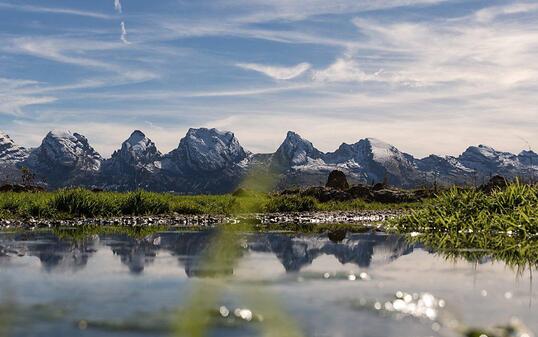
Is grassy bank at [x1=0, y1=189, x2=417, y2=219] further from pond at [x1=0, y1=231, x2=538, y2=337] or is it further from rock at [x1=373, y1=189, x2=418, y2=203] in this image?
rock at [x1=373, y1=189, x2=418, y2=203]

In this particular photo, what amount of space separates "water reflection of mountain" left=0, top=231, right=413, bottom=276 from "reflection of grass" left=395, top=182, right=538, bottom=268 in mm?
1448

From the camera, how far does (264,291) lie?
197 centimetres

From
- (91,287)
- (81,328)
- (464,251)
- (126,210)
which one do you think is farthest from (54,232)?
(81,328)

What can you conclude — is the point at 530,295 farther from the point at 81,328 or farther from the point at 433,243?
the point at 433,243

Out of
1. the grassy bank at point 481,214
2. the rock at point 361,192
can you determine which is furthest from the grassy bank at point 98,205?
the rock at point 361,192

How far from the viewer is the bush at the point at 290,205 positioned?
33938 mm

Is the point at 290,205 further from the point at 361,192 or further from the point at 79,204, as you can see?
the point at 361,192

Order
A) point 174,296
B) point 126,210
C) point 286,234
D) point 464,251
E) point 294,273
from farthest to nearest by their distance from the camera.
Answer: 1. point 126,210
2. point 286,234
3. point 464,251
4. point 294,273
5. point 174,296

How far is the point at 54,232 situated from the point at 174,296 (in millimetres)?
11689

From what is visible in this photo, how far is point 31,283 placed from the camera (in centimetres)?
866

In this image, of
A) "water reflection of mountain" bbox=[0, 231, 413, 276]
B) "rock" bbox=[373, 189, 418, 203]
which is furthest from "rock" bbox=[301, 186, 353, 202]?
"water reflection of mountain" bbox=[0, 231, 413, 276]

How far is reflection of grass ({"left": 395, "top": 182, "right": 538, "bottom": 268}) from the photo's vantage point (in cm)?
1302

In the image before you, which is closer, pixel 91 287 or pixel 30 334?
pixel 30 334

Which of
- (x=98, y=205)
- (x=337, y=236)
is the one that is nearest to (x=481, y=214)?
(x=337, y=236)
